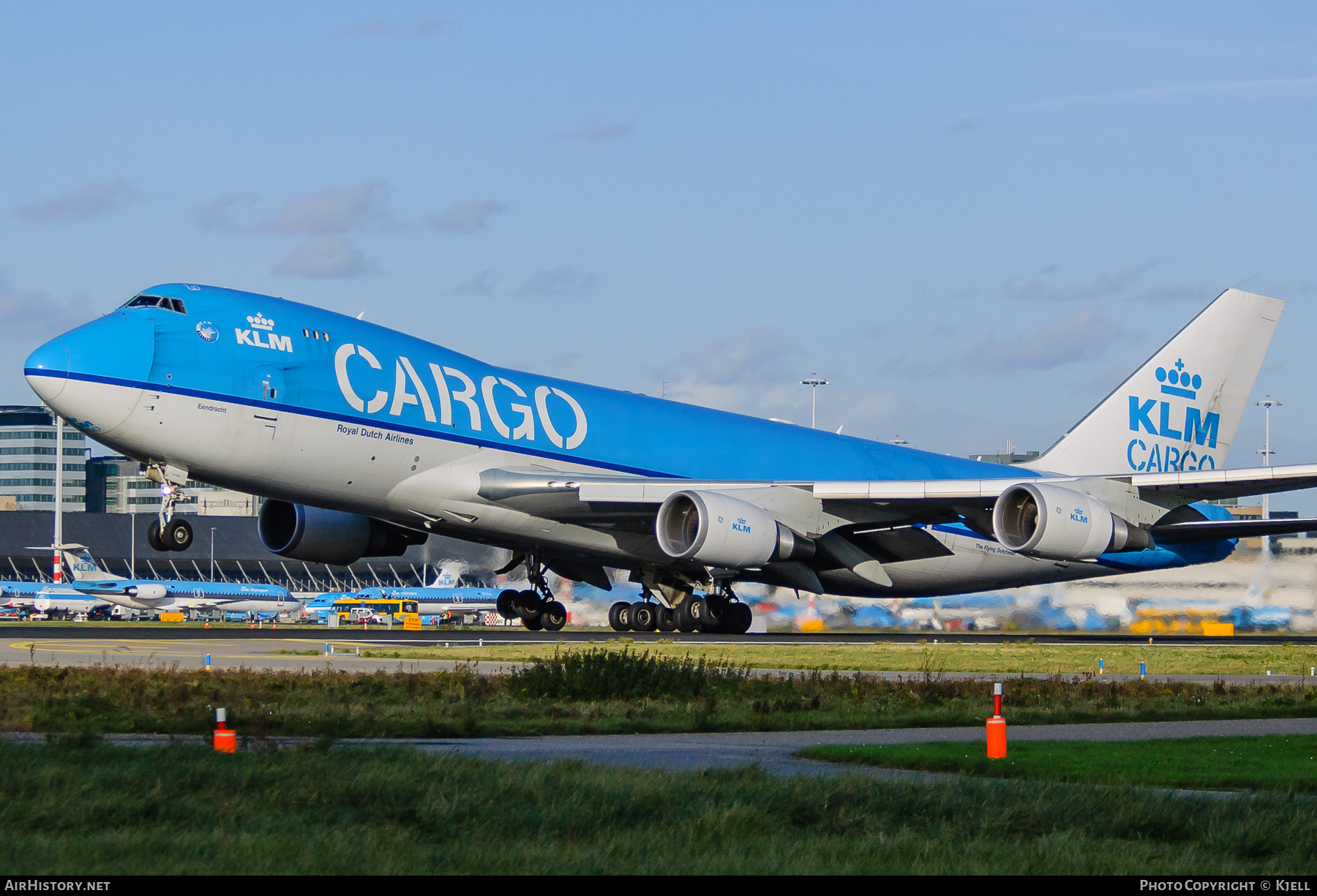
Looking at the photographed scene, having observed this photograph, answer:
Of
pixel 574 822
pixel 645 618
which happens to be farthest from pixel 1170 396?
pixel 574 822

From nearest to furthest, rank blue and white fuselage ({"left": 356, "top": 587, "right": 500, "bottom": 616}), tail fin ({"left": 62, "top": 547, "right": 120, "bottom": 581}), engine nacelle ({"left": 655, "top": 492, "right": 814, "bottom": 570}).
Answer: engine nacelle ({"left": 655, "top": 492, "right": 814, "bottom": 570})
blue and white fuselage ({"left": 356, "top": 587, "right": 500, "bottom": 616})
tail fin ({"left": 62, "top": 547, "right": 120, "bottom": 581})

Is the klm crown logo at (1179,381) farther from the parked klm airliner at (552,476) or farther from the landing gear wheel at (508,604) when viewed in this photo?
the landing gear wheel at (508,604)

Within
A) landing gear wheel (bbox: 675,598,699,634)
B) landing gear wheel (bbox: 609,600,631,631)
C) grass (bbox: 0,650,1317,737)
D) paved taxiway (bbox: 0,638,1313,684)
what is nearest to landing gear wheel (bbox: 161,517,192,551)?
paved taxiway (bbox: 0,638,1313,684)

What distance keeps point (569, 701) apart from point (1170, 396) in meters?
26.8

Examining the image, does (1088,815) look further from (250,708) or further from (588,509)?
(588,509)

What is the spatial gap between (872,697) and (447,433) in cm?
1226

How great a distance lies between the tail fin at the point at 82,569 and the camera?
4117 inches

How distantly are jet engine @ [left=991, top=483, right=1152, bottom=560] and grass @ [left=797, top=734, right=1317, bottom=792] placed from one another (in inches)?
520

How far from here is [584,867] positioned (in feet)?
29.5

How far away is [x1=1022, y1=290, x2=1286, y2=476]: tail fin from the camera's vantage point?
43.0 metres

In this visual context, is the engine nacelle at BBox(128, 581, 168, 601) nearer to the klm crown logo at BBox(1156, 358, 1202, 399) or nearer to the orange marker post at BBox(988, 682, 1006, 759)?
the klm crown logo at BBox(1156, 358, 1202, 399)

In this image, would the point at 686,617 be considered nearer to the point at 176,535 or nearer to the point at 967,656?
the point at 967,656

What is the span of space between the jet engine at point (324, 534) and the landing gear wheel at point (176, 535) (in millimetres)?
5724

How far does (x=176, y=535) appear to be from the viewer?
29.4 meters
